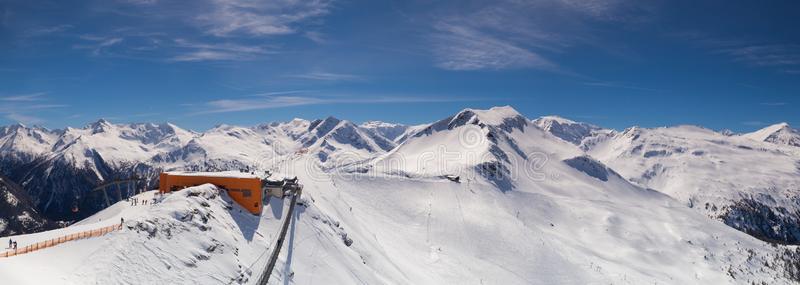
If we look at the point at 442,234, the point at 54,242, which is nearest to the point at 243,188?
the point at 54,242

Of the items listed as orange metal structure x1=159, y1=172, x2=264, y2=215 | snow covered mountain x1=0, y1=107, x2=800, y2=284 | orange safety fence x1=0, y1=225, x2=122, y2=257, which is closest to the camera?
orange safety fence x1=0, y1=225, x2=122, y2=257

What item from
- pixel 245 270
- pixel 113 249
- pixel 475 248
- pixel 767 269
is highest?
pixel 113 249

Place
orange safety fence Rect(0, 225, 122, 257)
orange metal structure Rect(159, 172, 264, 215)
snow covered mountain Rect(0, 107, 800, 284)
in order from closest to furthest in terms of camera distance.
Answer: orange safety fence Rect(0, 225, 122, 257) < snow covered mountain Rect(0, 107, 800, 284) < orange metal structure Rect(159, 172, 264, 215)

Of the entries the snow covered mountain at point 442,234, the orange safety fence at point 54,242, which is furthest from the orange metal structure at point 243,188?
the orange safety fence at point 54,242

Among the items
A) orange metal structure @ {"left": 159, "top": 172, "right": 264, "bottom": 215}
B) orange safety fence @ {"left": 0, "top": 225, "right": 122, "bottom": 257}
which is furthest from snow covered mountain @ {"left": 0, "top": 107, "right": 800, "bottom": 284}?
orange metal structure @ {"left": 159, "top": 172, "right": 264, "bottom": 215}

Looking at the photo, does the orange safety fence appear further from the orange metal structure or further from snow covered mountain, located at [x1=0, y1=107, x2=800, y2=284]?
the orange metal structure

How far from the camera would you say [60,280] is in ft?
86.8

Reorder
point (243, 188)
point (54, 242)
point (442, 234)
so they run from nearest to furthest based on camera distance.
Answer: point (54, 242) < point (243, 188) < point (442, 234)

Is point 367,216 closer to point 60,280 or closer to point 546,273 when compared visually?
point 546,273

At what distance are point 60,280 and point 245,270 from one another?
44.1 feet

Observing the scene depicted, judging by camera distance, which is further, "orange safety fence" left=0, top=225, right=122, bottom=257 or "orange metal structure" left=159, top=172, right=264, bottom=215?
"orange metal structure" left=159, top=172, right=264, bottom=215

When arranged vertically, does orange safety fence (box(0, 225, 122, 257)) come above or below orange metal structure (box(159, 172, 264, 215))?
below

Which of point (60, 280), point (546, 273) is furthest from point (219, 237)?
point (546, 273)

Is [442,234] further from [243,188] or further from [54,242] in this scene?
[54,242]
